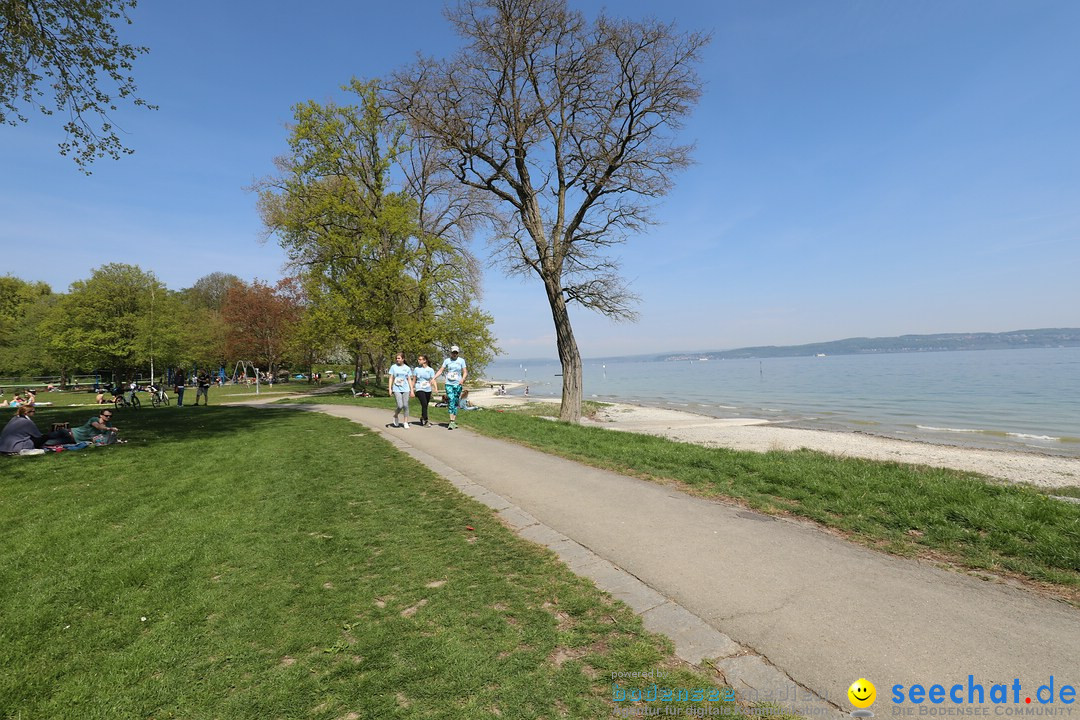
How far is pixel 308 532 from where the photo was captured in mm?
5199

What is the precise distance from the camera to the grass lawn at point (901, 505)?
401cm

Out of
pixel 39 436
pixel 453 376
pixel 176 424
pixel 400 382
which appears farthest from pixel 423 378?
pixel 39 436

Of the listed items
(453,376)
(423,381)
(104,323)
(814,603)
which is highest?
(104,323)

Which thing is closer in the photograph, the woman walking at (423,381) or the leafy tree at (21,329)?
the woman walking at (423,381)

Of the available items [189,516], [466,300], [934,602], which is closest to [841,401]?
[466,300]

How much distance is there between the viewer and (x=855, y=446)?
670 inches

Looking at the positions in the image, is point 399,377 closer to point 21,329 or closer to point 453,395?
point 453,395

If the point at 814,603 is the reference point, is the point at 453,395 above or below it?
above

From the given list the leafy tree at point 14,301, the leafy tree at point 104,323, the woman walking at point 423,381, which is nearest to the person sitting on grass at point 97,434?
the woman walking at point 423,381

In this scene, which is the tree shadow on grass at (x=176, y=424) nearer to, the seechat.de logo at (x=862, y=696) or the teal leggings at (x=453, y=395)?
the teal leggings at (x=453, y=395)

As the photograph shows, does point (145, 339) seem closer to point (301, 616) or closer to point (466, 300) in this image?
point (466, 300)

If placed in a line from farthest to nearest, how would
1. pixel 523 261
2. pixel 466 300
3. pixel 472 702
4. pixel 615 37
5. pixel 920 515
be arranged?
pixel 466 300
pixel 523 261
pixel 615 37
pixel 920 515
pixel 472 702

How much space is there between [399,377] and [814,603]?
423 inches

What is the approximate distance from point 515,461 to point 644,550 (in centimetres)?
454
